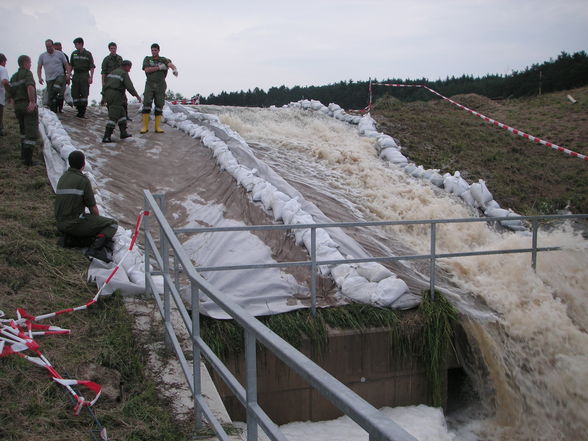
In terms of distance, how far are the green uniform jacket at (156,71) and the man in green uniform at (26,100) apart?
2637 millimetres

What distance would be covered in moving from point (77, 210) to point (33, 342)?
254 centimetres

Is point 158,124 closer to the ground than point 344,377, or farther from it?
farther from it

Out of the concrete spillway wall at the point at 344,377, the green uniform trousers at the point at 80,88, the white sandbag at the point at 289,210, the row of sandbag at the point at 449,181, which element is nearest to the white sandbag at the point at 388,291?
the concrete spillway wall at the point at 344,377

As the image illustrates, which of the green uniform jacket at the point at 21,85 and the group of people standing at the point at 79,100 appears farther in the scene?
the green uniform jacket at the point at 21,85

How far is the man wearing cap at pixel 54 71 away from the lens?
38.7ft

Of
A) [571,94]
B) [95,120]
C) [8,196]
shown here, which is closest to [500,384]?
[8,196]

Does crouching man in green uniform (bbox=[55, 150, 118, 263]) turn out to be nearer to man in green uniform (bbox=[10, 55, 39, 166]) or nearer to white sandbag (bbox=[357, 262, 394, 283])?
white sandbag (bbox=[357, 262, 394, 283])

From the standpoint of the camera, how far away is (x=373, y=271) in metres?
6.57

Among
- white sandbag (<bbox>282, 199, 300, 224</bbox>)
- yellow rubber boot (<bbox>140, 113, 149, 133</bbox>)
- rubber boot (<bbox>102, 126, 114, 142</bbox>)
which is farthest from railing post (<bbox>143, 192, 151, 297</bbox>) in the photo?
yellow rubber boot (<bbox>140, 113, 149, 133</bbox>)

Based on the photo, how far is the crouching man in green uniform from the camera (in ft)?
20.3

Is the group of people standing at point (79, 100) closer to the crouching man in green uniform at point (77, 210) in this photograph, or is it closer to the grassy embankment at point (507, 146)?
the crouching man in green uniform at point (77, 210)

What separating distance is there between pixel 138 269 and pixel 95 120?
8.17 metres

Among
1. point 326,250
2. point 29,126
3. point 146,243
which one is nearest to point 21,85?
point 29,126

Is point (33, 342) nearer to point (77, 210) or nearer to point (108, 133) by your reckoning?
point (77, 210)
